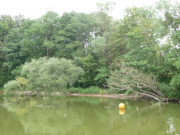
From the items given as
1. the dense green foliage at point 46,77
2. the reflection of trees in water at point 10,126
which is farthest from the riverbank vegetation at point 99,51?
the reflection of trees in water at point 10,126

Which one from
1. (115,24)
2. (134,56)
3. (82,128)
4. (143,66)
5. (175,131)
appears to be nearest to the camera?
(175,131)

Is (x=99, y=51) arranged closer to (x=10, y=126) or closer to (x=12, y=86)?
(x=12, y=86)

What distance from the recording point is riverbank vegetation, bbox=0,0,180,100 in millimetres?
19875

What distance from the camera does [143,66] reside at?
855 inches

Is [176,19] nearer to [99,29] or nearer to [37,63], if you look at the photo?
[37,63]

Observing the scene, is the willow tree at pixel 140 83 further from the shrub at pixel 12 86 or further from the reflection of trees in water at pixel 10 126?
the shrub at pixel 12 86

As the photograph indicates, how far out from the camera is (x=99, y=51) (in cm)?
3186

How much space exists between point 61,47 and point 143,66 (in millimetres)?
20936

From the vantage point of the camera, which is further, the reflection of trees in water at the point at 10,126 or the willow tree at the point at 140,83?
the willow tree at the point at 140,83

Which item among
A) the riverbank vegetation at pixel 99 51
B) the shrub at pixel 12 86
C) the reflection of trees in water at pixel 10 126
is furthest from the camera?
the shrub at pixel 12 86

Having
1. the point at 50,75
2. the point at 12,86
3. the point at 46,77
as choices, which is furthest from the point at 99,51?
the point at 12,86

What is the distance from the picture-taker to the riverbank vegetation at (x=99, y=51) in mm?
19875

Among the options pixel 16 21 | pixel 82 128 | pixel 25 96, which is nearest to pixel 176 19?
pixel 82 128

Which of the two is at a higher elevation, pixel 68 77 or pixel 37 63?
pixel 37 63
